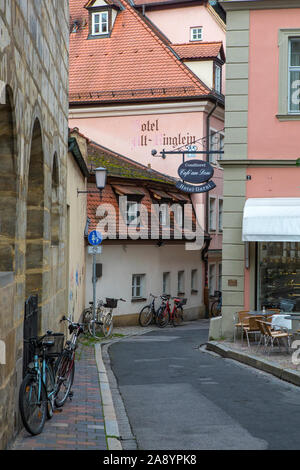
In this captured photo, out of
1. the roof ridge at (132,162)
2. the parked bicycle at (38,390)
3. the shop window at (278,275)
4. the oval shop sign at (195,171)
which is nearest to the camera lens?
the parked bicycle at (38,390)

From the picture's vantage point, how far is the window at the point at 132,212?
1032 inches

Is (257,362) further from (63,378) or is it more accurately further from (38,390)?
(38,390)

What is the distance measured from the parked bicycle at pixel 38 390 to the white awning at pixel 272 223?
8.52 metres

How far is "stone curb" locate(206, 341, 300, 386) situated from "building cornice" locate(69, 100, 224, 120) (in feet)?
57.2

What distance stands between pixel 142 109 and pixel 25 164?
86.7 ft

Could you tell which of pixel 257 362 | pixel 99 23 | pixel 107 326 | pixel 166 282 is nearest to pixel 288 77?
pixel 257 362

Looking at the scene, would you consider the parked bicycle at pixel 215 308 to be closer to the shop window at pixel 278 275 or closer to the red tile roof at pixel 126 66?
the red tile roof at pixel 126 66

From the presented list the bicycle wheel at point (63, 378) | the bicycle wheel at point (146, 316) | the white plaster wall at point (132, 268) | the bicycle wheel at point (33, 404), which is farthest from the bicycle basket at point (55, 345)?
the bicycle wheel at point (146, 316)

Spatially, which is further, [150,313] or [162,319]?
[150,313]

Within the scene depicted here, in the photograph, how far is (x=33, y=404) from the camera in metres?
7.30

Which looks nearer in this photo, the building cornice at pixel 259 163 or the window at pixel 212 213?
the building cornice at pixel 259 163

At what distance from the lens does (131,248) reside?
2597cm
